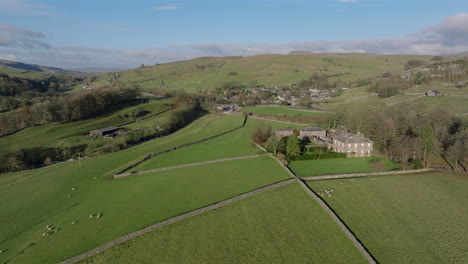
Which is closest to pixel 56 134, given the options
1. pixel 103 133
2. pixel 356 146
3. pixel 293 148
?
pixel 103 133

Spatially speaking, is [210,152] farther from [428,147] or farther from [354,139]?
[428,147]

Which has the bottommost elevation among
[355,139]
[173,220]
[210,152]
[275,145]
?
[173,220]

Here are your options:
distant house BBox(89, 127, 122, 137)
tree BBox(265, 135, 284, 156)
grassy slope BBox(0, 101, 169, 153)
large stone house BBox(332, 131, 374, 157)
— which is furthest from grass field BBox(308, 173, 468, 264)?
grassy slope BBox(0, 101, 169, 153)

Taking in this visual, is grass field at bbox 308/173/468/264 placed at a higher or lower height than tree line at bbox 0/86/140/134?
lower

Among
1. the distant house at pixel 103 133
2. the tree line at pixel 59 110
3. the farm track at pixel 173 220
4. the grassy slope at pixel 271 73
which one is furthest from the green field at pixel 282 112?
the grassy slope at pixel 271 73

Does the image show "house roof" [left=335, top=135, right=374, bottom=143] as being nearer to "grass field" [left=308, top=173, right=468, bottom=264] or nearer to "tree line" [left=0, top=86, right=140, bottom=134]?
"grass field" [left=308, top=173, right=468, bottom=264]

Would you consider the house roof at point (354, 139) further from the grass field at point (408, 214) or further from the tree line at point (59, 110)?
the tree line at point (59, 110)
